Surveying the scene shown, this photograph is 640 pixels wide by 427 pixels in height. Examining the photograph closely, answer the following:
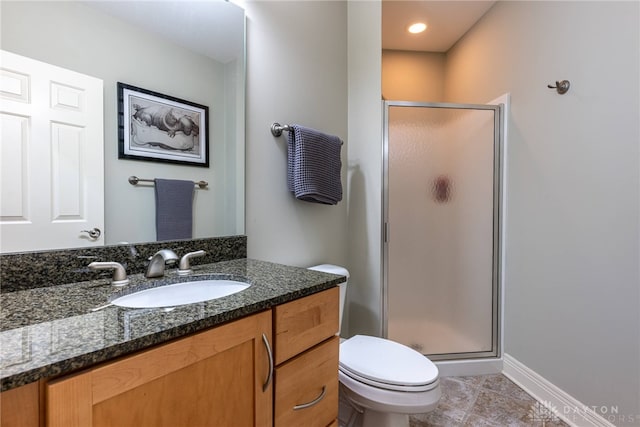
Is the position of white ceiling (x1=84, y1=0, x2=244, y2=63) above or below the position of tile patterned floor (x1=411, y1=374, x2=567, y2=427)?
above

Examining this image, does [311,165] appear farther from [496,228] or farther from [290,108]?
[496,228]

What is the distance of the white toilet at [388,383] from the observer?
3.47 ft

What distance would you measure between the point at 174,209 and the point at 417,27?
7.64 feet

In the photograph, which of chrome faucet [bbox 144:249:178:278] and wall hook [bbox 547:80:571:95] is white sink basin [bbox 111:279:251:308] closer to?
chrome faucet [bbox 144:249:178:278]

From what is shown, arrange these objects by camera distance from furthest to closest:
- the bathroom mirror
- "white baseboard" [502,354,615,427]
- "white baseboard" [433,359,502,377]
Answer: "white baseboard" [433,359,502,377]
"white baseboard" [502,354,615,427]
the bathroom mirror

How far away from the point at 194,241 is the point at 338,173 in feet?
2.80

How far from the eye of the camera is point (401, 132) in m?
1.83

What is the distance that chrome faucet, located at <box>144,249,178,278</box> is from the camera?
917 millimetres

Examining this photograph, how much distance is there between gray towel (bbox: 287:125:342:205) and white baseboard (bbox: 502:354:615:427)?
1559 millimetres

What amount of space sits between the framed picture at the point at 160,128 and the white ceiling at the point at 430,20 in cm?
174

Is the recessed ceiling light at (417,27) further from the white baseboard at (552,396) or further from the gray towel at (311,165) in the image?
the white baseboard at (552,396)

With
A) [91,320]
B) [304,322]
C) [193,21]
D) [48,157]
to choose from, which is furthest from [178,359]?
[193,21]

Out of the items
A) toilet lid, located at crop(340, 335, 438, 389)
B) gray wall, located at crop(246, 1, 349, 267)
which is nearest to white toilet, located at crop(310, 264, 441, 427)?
toilet lid, located at crop(340, 335, 438, 389)

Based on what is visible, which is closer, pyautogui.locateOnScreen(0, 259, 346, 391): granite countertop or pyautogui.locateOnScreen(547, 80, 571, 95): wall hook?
pyautogui.locateOnScreen(0, 259, 346, 391): granite countertop
